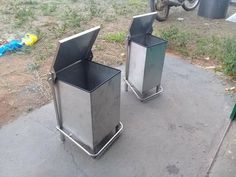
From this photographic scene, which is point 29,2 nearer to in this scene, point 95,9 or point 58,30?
point 95,9

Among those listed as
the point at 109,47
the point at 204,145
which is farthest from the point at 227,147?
the point at 109,47

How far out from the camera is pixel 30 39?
145 inches

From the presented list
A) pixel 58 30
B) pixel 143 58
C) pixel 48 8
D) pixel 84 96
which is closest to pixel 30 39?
pixel 58 30

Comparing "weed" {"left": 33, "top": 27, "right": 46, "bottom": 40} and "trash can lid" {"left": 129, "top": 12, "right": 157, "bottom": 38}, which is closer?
"trash can lid" {"left": 129, "top": 12, "right": 157, "bottom": 38}

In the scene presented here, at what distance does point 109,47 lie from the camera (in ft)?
12.2

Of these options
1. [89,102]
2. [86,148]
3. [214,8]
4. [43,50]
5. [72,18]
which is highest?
[89,102]

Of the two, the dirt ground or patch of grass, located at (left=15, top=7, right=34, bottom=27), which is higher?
patch of grass, located at (left=15, top=7, right=34, bottom=27)

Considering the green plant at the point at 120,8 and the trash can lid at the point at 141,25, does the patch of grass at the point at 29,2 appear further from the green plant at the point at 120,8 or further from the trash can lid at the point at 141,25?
the trash can lid at the point at 141,25

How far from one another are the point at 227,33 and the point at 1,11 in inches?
175

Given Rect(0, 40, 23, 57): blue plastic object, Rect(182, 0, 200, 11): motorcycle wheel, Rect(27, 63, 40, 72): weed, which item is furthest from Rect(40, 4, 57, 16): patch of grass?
Rect(182, 0, 200, 11): motorcycle wheel

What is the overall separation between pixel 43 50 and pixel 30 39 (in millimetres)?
346

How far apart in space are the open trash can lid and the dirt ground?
0.85 meters

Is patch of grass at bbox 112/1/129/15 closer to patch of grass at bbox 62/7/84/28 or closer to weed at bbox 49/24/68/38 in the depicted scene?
patch of grass at bbox 62/7/84/28

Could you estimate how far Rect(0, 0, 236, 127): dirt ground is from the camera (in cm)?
254
